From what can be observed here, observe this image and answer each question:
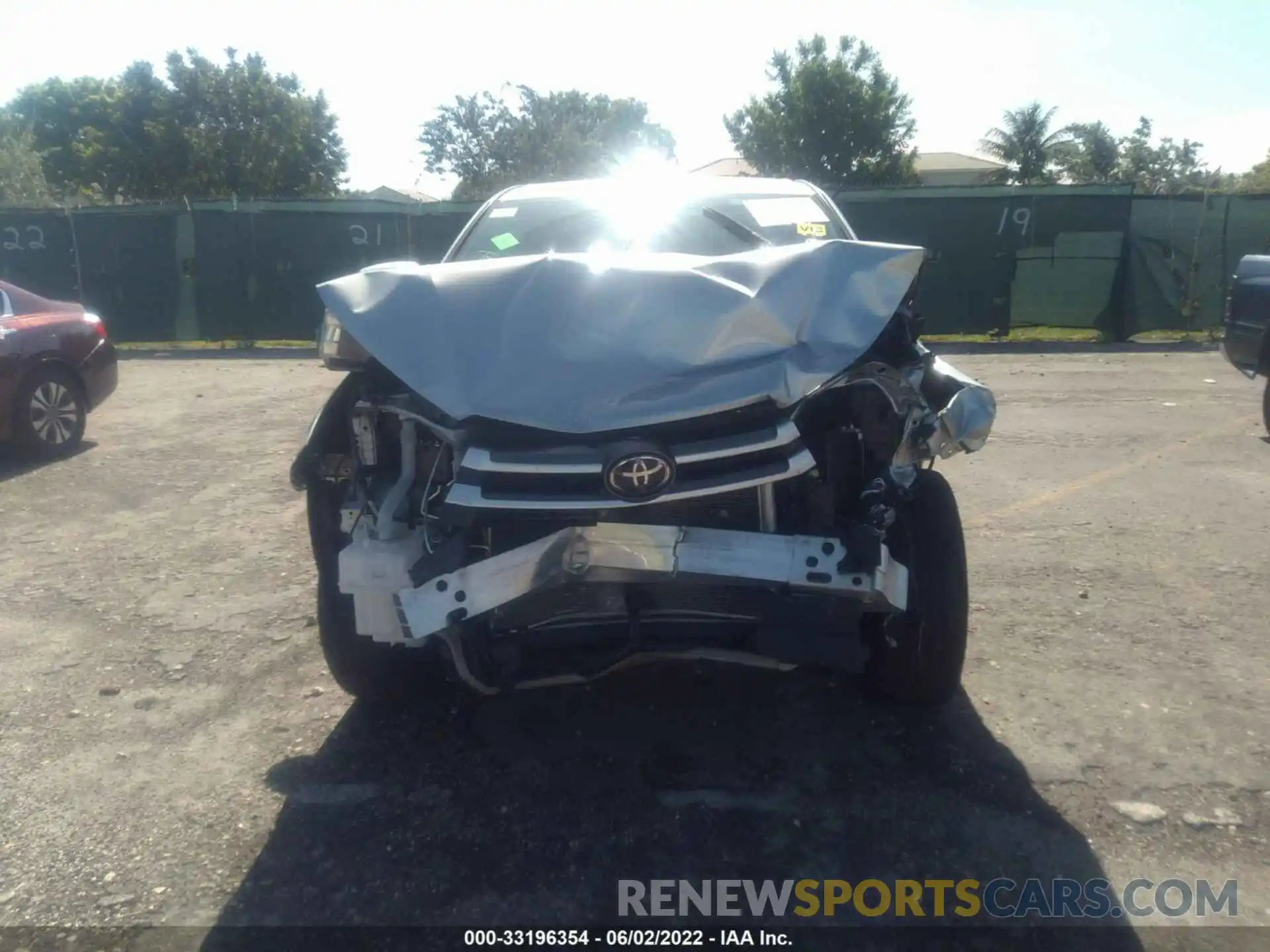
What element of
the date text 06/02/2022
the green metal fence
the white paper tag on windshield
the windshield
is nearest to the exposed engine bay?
the date text 06/02/2022

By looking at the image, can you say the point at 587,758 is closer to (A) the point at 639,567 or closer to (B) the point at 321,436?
(A) the point at 639,567

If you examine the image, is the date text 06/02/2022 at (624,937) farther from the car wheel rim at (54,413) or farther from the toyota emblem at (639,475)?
the car wheel rim at (54,413)

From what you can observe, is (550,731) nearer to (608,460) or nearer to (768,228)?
(608,460)

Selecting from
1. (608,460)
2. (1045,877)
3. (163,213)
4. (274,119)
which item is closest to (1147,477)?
(1045,877)

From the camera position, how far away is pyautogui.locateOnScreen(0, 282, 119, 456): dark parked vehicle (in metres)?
7.83

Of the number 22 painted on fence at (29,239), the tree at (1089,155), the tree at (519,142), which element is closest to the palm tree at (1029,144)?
the tree at (1089,155)

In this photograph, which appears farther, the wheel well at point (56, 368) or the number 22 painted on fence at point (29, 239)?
the number 22 painted on fence at point (29, 239)

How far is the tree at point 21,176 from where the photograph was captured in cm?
3806

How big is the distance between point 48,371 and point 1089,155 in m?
58.1

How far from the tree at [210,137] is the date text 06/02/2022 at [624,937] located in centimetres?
3852

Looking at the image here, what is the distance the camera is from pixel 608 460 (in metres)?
2.70

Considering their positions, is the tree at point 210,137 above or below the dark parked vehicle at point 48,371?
above

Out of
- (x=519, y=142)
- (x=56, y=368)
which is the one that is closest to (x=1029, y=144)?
(x=519, y=142)

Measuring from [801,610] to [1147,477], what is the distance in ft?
16.6
